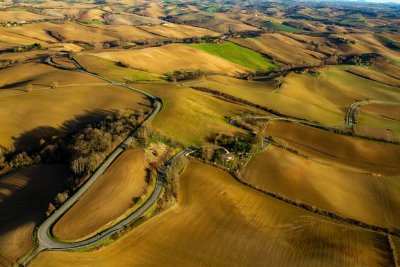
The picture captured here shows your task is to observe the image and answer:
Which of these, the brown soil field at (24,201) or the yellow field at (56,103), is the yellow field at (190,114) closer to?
the yellow field at (56,103)

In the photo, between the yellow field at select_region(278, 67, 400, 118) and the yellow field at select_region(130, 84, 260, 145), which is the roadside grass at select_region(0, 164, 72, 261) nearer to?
the yellow field at select_region(130, 84, 260, 145)

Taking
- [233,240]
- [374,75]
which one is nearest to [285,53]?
[374,75]

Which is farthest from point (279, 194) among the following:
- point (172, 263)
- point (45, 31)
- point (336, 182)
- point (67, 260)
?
point (45, 31)

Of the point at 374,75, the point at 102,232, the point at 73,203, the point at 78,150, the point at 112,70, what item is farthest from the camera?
the point at 374,75

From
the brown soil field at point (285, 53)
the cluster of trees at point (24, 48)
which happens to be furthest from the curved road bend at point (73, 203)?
the brown soil field at point (285, 53)

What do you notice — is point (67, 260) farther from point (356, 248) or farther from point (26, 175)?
point (356, 248)

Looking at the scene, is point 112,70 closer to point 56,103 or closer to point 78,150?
point 56,103

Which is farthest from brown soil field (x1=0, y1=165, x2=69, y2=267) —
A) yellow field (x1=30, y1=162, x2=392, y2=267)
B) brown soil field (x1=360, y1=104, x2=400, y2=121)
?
brown soil field (x1=360, y1=104, x2=400, y2=121)

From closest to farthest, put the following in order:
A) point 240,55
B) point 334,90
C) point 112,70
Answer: point 112,70
point 334,90
point 240,55
